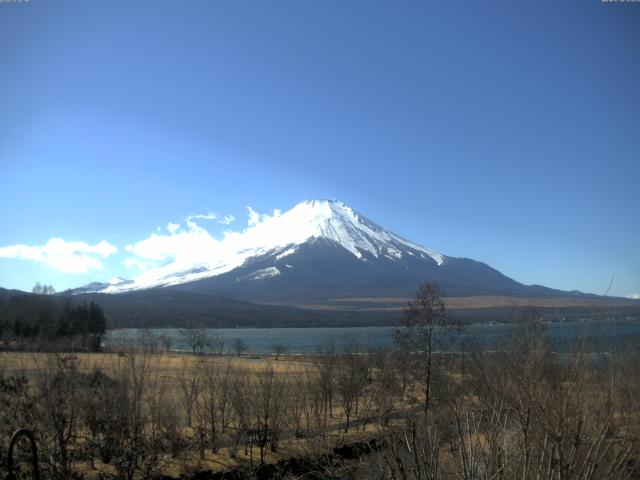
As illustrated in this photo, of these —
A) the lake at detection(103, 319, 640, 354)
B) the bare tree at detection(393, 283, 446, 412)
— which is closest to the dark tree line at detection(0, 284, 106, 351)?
the lake at detection(103, 319, 640, 354)

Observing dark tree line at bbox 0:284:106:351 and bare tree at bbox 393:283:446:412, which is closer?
bare tree at bbox 393:283:446:412

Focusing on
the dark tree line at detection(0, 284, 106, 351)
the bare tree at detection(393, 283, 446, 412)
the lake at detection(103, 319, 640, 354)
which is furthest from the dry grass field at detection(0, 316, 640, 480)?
the dark tree line at detection(0, 284, 106, 351)

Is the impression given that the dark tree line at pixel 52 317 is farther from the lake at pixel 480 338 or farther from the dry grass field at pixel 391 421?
the dry grass field at pixel 391 421

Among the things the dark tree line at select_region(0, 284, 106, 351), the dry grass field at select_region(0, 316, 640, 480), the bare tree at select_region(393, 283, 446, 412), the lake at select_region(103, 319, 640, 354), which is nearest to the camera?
the dry grass field at select_region(0, 316, 640, 480)

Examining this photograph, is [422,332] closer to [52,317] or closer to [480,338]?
[480,338]

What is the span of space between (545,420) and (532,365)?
1807mm

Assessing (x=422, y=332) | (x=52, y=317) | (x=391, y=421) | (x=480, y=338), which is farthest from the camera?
(x=52, y=317)

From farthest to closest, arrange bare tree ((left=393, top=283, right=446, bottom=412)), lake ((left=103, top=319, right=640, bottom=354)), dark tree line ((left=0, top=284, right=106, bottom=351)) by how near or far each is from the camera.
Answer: dark tree line ((left=0, top=284, right=106, bottom=351))
bare tree ((left=393, top=283, right=446, bottom=412))
lake ((left=103, top=319, right=640, bottom=354))

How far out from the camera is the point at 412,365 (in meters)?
26.6

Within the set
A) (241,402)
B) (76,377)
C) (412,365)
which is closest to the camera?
(76,377)

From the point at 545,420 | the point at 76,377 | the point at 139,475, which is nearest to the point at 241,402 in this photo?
the point at 139,475

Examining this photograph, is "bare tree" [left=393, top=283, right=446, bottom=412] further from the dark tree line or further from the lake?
the dark tree line

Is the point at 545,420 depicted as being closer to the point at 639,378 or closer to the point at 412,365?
the point at 639,378

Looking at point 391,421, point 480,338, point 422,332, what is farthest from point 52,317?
point 391,421
